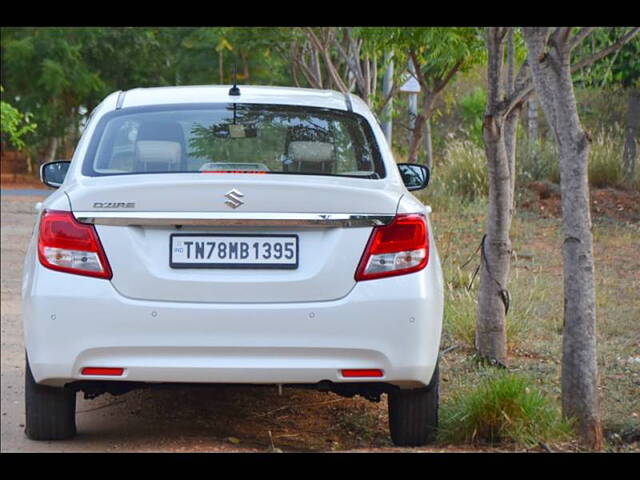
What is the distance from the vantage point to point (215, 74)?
112ft

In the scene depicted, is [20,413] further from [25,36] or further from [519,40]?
[25,36]

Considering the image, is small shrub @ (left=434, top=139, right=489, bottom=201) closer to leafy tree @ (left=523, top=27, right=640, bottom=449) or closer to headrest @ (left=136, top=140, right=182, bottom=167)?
leafy tree @ (left=523, top=27, right=640, bottom=449)

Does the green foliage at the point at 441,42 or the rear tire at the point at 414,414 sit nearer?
the rear tire at the point at 414,414

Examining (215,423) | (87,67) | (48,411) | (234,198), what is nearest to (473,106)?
(87,67)

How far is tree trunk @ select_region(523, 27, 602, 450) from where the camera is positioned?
18.3 feet

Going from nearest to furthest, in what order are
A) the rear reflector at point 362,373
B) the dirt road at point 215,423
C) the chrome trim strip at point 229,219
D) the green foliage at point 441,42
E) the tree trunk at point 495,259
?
1. the chrome trim strip at point 229,219
2. the rear reflector at point 362,373
3. the dirt road at point 215,423
4. the tree trunk at point 495,259
5. the green foliage at point 441,42

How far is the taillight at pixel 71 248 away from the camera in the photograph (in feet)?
16.2

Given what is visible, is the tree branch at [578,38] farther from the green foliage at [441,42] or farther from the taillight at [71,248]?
the green foliage at [441,42]

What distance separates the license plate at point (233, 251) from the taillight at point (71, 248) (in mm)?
298

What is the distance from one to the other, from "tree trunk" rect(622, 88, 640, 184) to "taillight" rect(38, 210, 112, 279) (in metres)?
11.6

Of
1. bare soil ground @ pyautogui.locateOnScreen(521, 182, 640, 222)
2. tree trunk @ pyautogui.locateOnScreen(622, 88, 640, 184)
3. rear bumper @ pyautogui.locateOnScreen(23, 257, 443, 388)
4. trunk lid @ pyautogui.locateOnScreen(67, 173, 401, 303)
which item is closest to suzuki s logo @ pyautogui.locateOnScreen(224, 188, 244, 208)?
trunk lid @ pyautogui.locateOnScreen(67, 173, 401, 303)

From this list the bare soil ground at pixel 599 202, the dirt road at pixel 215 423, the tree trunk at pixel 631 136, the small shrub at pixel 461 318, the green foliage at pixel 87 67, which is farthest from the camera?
the green foliage at pixel 87 67

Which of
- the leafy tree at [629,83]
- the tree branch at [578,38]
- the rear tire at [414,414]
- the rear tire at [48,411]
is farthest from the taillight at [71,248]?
the leafy tree at [629,83]
